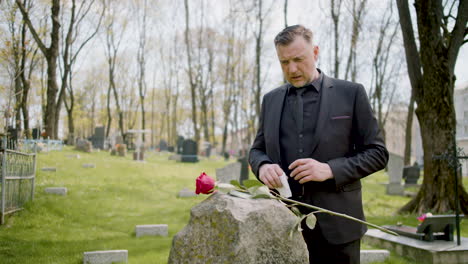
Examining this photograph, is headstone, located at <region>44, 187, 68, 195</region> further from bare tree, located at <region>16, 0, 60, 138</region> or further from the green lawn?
bare tree, located at <region>16, 0, 60, 138</region>

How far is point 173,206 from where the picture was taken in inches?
429

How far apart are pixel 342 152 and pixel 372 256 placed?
4.58 meters

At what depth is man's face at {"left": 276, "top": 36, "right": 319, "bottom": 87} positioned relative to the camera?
214 cm

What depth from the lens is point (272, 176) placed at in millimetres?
1975

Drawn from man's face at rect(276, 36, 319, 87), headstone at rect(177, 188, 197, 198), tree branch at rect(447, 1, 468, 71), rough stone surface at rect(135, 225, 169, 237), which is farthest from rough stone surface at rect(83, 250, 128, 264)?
tree branch at rect(447, 1, 468, 71)

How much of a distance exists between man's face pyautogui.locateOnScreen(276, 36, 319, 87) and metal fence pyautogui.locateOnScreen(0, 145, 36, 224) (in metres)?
6.89

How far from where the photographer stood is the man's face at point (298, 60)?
2.14 metres

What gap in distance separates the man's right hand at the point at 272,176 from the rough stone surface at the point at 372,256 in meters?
4.69

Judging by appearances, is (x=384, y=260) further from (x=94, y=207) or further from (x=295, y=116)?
(x=94, y=207)

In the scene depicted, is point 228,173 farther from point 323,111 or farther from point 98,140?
point 98,140

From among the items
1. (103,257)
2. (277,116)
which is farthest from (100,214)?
(277,116)

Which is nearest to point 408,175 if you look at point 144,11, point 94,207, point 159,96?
point 94,207

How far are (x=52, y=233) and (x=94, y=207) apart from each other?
250 cm

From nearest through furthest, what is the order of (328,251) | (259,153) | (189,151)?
(328,251) < (259,153) < (189,151)
